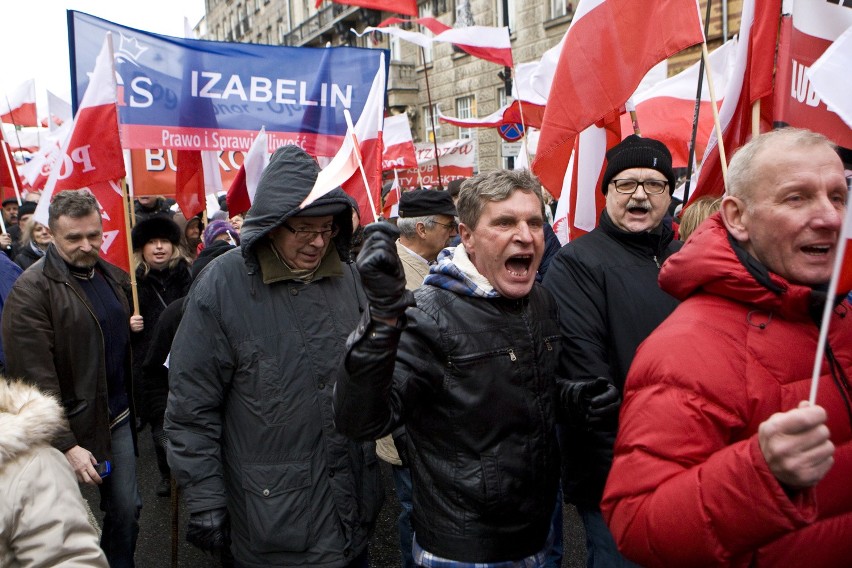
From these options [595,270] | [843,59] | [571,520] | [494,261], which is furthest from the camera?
[571,520]

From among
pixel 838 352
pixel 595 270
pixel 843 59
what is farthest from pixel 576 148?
pixel 838 352

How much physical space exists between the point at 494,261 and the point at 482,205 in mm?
184

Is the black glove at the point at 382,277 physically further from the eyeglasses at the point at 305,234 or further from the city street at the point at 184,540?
the city street at the point at 184,540

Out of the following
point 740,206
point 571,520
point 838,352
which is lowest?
point 571,520

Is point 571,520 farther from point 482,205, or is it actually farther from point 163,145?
point 163,145

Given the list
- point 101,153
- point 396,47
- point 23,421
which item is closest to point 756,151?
point 23,421

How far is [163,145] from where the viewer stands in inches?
202

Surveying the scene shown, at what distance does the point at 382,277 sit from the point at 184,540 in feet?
11.2

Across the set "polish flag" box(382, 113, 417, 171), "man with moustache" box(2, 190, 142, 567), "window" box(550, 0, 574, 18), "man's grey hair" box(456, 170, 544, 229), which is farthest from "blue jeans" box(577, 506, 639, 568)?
"window" box(550, 0, 574, 18)

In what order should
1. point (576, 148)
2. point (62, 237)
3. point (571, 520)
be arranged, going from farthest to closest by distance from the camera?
1. point (571, 520)
2. point (576, 148)
3. point (62, 237)

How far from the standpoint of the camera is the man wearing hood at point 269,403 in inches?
93.4

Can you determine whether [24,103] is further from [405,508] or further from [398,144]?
[405,508]

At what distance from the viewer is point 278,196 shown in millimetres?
2447

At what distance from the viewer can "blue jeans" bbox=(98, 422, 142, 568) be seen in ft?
10.6
